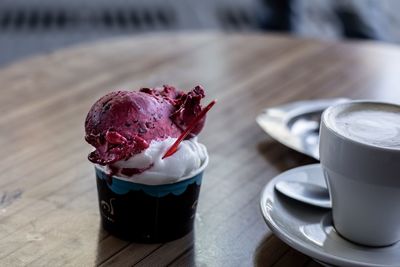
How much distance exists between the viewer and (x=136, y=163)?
24.1 inches

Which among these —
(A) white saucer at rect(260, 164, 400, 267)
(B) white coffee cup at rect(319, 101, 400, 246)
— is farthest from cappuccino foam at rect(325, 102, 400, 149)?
(A) white saucer at rect(260, 164, 400, 267)

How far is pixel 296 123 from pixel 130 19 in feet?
7.00

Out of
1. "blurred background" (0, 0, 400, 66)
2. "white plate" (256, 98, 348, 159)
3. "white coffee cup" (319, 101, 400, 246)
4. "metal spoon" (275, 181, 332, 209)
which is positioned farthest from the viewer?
A: "blurred background" (0, 0, 400, 66)

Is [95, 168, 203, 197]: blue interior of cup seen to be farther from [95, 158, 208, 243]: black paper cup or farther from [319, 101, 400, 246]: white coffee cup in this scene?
[319, 101, 400, 246]: white coffee cup

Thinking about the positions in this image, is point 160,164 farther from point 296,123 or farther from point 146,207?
point 296,123

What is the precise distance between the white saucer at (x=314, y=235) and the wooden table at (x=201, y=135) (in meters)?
0.02

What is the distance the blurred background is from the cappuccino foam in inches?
63.7

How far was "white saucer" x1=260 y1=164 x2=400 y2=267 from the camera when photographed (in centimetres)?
60

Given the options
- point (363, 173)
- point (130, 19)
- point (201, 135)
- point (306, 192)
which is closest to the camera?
point (363, 173)

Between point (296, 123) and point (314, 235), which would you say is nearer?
point (314, 235)

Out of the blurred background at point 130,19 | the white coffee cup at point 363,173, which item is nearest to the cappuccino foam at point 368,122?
the white coffee cup at point 363,173

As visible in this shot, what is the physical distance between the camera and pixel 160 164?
0.61 metres

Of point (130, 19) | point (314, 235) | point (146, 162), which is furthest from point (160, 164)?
point (130, 19)

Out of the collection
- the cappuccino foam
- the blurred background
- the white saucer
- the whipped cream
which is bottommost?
the blurred background
